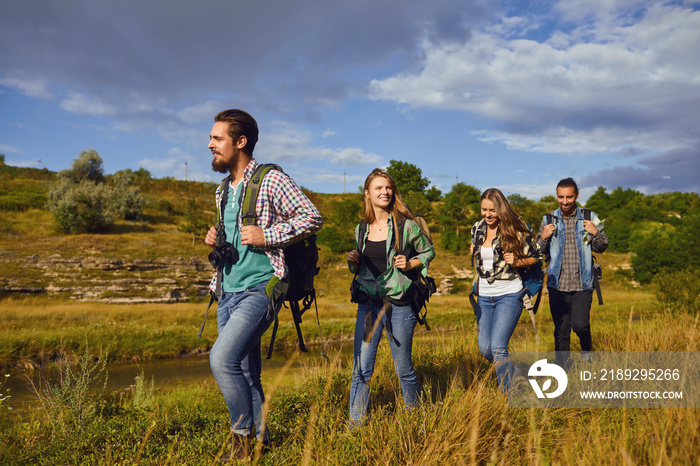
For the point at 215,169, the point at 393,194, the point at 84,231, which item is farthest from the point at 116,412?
the point at 84,231

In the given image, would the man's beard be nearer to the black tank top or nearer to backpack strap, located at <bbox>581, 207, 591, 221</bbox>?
the black tank top

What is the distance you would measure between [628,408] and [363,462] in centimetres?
229

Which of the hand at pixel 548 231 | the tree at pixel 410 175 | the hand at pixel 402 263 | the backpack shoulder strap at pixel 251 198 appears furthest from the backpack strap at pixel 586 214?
the tree at pixel 410 175

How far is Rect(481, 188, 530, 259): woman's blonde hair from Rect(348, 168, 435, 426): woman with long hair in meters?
1.02

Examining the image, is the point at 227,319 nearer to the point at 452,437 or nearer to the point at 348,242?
the point at 452,437

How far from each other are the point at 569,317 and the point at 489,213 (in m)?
1.94

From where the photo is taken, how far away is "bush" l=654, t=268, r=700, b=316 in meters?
11.8

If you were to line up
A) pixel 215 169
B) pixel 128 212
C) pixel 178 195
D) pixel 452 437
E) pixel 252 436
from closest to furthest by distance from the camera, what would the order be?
1. pixel 452 437
2. pixel 252 436
3. pixel 215 169
4. pixel 128 212
5. pixel 178 195

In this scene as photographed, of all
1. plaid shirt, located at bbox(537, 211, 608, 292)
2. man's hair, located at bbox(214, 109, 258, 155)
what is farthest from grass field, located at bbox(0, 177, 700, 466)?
man's hair, located at bbox(214, 109, 258, 155)

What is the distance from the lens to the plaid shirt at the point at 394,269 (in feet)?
11.7

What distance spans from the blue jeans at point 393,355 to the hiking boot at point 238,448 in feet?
3.15

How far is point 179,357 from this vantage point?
48.9 feet

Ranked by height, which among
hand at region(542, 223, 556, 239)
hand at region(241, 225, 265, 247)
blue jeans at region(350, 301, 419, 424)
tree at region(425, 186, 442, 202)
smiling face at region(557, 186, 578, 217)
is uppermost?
tree at region(425, 186, 442, 202)

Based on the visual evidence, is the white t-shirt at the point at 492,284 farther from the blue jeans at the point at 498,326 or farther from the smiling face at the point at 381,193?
the smiling face at the point at 381,193
